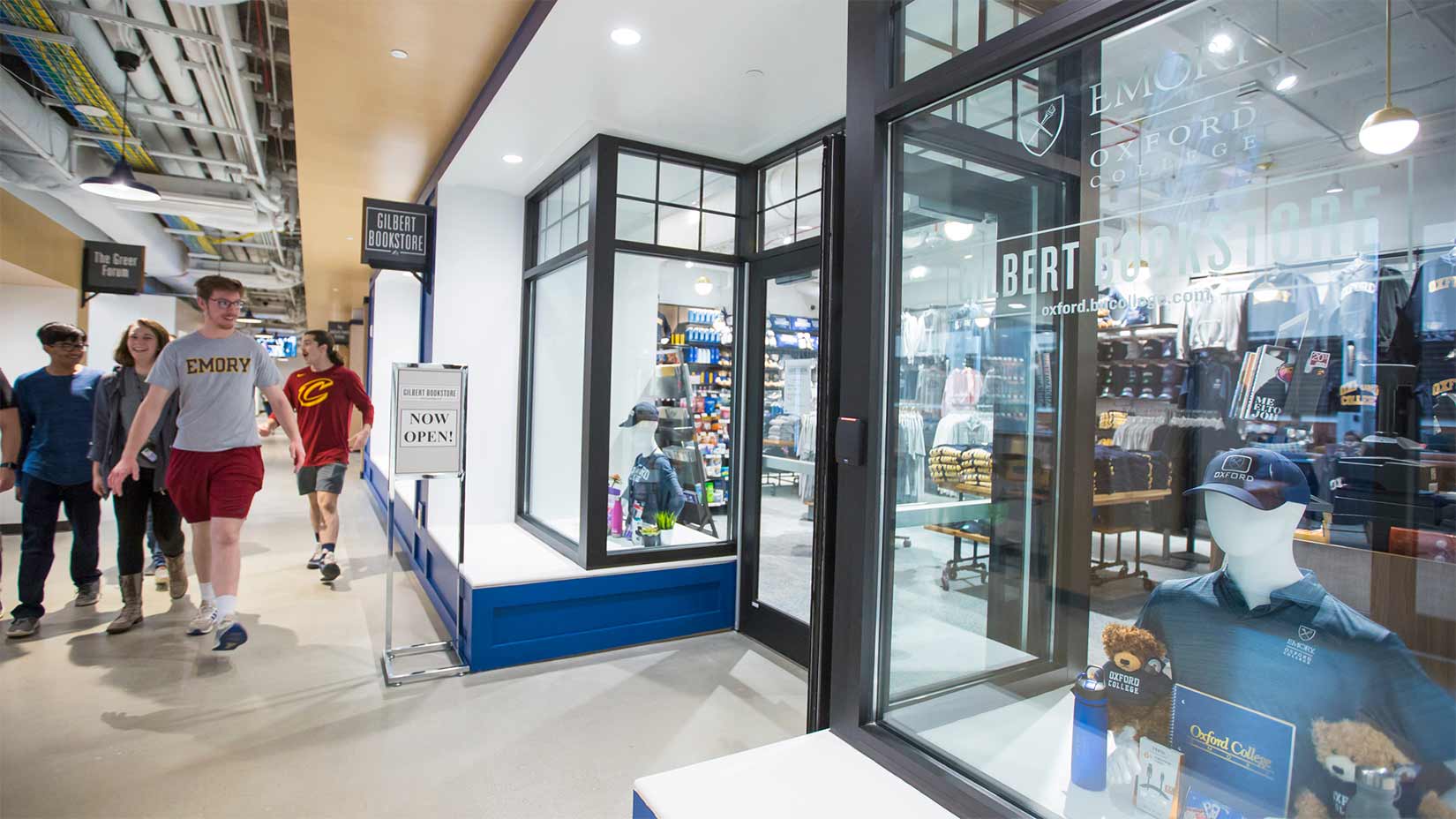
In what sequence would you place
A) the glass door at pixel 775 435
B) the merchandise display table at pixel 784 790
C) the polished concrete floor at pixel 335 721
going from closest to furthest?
the merchandise display table at pixel 784 790 < the polished concrete floor at pixel 335 721 < the glass door at pixel 775 435

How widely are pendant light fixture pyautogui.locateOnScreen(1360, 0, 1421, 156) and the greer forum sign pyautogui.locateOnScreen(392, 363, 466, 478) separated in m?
3.50

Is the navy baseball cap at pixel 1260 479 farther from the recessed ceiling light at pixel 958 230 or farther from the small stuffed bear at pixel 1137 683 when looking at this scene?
the recessed ceiling light at pixel 958 230

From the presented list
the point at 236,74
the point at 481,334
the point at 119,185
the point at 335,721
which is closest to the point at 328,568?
the point at 481,334

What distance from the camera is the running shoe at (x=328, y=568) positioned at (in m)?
4.91

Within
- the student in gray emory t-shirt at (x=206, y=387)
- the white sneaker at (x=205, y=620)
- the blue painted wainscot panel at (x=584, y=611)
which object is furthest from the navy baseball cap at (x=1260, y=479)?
the white sneaker at (x=205, y=620)

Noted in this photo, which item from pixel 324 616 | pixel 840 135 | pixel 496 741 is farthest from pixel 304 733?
pixel 840 135

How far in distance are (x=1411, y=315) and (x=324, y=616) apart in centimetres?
Result: 496

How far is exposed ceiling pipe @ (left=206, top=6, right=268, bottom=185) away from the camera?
385 centimetres

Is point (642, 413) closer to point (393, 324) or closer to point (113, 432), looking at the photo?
point (113, 432)

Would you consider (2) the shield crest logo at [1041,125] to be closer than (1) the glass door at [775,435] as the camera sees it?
Yes

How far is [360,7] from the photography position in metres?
3.14

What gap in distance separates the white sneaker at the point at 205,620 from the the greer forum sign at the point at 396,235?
7.92 ft

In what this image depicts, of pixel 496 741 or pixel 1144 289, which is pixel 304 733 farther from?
pixel 1144 289

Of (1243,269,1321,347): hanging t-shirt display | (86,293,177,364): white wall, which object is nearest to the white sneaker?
(1243,269,1321,347): hanging t-shirt display
